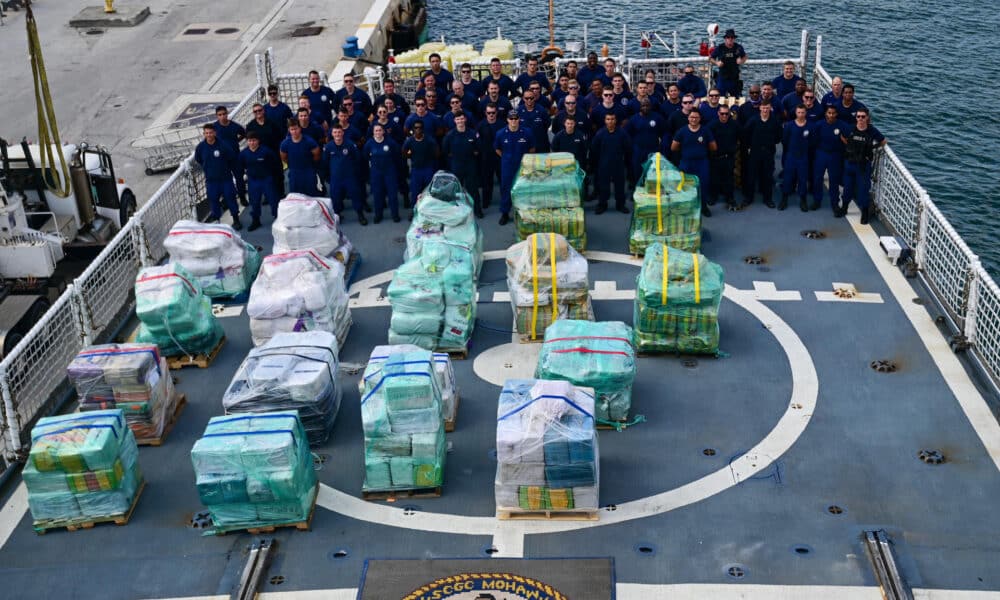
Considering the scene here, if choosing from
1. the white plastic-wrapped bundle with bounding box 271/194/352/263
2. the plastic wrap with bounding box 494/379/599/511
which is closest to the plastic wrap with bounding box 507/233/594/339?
the plastic wrap with bounding box 494/379/599/511

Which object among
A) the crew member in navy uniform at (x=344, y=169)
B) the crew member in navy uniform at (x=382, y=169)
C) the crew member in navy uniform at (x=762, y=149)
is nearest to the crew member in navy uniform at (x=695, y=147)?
the crew member in navy uniform at (x=762, y=149)

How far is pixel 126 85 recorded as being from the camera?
123 feet

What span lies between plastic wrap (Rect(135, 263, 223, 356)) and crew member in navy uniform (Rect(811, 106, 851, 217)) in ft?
31.5

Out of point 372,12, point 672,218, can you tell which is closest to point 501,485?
point 672,218

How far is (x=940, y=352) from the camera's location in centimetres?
1381

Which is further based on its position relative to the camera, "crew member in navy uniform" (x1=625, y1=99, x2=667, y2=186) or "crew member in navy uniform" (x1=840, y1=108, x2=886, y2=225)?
"crew member in navy uniform" (x1=625, y1=99, x2=667, y2=186)

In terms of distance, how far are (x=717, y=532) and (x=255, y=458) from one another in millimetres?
4538

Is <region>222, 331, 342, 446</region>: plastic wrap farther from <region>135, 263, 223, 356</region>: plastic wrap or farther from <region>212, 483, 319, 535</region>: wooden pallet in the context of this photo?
<region>135, 263, 223, 356</region>: plastic wrap

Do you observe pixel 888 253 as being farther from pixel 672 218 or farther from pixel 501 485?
pixel 501 485

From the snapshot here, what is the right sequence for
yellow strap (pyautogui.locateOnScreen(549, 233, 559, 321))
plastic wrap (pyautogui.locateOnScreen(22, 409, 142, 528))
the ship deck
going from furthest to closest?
1. yellow strap (pyautogui.locateOnScreen(549, 233, 559, 321))
2. plastic wrap (pyautogui.locateOnScreen(22, 409, 142, 528))
3. the ship deck

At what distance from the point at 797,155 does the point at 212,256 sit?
9097mm

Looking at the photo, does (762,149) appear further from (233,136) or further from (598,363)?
(233,136)

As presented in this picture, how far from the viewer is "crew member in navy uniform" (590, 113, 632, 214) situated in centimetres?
→ 1788

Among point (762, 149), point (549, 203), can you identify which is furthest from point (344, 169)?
point (762, 149)
